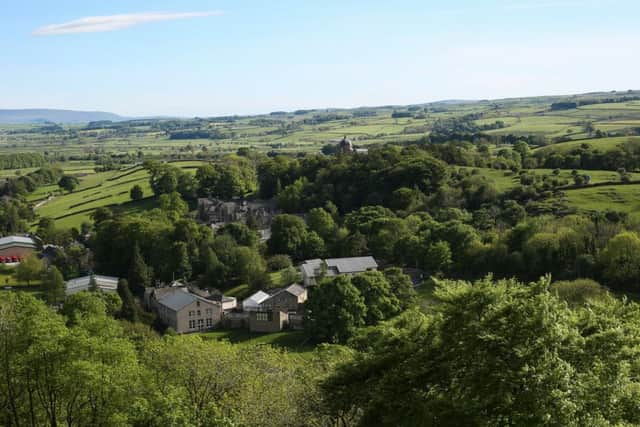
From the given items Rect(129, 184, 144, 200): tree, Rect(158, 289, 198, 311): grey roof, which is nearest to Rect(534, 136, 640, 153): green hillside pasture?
Rect(158, 289, 198, 311): grey roof

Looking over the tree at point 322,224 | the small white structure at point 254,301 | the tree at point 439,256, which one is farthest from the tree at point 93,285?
the tree at point 439,256

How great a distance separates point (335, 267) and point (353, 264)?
1972 millimetres

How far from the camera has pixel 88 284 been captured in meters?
60.6

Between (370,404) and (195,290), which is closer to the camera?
(370,404)

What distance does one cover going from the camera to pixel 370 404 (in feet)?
57.0

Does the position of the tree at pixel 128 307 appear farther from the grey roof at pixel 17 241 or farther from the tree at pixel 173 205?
the tree at pixel 173 205

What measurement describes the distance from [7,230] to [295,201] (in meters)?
42.5

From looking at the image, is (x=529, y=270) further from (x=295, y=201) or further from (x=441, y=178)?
(x=295, y=201)

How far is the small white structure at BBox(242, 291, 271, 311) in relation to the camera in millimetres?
55028

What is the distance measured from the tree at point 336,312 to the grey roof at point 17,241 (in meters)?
47.4

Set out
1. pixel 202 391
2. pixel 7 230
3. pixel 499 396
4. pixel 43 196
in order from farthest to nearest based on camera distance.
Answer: pixel 43 196, pixel 7 230, pixel 202 391, pixel 499 396

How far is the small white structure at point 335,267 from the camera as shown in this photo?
199ft

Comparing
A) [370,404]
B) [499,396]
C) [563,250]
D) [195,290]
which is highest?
[499,396]

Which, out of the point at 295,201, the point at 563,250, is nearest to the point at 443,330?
the point at 563,250
